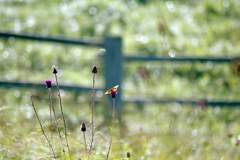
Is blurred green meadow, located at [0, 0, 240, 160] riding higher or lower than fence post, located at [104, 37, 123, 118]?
higher

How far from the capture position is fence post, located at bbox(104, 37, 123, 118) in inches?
107

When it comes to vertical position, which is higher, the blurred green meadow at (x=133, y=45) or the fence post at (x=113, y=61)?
the blurred green meadow at (x=133, y=45)

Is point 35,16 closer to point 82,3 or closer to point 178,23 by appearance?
point 82,3

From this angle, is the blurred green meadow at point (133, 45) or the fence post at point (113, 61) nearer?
the fence post at point (113, 61)

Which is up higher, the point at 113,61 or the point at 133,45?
the point at 133,45

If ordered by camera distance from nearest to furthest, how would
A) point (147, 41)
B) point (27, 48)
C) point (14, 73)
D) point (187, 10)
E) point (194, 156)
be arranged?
point (194, 156) < point (14, 73) < point (27, 48) < point (147, 41) < point (187, 10)

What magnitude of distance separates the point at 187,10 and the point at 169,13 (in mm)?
491

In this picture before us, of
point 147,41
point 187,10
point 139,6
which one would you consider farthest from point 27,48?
point 187,10

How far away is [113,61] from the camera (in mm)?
2723

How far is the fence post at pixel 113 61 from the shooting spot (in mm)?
2717

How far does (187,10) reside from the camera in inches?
238

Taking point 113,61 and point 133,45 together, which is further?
point 133,45

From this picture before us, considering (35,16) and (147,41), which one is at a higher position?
(35,16)

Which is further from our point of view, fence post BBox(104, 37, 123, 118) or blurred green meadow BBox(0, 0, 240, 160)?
blurred green meadow BBox(0, 0, 240, 160)
